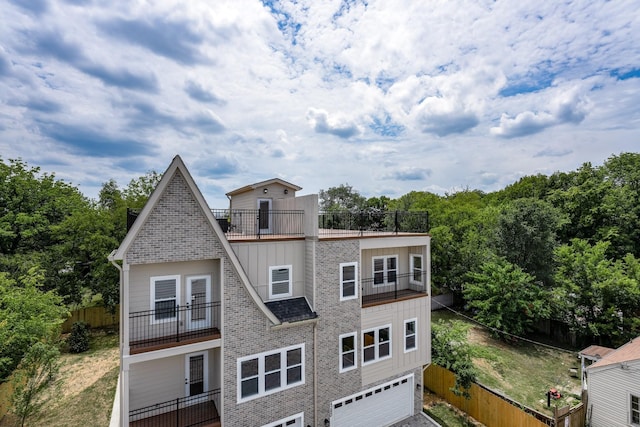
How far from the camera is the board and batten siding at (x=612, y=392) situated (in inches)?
504

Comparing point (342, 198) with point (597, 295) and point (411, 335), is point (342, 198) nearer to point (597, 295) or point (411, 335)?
point (597, 295)

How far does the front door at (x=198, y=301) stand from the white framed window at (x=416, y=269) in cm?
979

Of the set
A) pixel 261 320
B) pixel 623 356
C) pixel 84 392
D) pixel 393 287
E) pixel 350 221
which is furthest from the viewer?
pixel 350 221

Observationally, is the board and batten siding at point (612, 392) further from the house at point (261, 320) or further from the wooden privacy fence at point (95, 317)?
the wooden privacy fence at point (95, 317)

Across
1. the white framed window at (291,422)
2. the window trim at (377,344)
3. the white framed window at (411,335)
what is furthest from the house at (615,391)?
the white framed window at (291,422)

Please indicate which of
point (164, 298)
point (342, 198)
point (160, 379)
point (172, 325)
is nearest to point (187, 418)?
point (160, 379)

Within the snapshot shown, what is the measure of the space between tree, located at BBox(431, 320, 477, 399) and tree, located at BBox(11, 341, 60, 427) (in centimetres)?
1725

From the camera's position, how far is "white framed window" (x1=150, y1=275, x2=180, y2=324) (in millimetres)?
9469

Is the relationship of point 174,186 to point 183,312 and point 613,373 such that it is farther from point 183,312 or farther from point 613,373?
point 613,373

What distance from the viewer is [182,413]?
9.86m

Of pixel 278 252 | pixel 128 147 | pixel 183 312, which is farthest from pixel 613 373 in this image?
pixel 128 147

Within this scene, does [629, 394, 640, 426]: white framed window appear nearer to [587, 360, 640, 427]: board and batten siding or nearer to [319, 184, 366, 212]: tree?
[587, 360, 640, 427]: board and batten siding

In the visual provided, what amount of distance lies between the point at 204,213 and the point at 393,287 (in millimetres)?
9725

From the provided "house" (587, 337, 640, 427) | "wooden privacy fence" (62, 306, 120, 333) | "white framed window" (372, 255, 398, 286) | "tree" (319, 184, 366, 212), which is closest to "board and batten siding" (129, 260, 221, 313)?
"white framed window" (372, 255, 398, 286)
